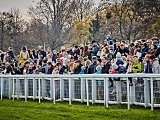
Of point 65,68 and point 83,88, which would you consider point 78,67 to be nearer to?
point 65,68

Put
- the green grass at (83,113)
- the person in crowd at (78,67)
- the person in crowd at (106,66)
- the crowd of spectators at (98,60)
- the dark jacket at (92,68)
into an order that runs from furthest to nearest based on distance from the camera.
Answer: the person in crowd at (78,67)
the dark jacket at (92,68)
the person in crowd at (106,66)
the crowd of spectators at (98,60)
the green grass at (83,113)

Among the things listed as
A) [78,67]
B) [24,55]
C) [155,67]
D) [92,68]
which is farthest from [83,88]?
[24,55]

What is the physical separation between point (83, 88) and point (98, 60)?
1.35 meters

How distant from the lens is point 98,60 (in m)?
17.4

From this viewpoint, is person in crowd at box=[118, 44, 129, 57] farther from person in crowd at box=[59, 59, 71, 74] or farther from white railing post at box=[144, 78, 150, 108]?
white railing post at box=[144, 78, 150, 108]

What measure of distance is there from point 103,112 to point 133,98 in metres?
1.68

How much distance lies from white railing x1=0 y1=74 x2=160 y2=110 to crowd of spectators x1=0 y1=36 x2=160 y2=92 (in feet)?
1.44

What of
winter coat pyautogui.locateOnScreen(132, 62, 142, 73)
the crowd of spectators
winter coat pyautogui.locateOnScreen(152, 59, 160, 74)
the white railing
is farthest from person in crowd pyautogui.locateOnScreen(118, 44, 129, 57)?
winter coat pyautogui.locateOnScreen(152, 59, 160, 74)

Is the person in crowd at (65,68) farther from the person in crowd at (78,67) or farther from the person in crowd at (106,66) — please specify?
the person in crowd at (106,66)

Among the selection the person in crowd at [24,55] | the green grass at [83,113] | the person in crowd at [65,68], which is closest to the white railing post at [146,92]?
the green grass at [83,113]

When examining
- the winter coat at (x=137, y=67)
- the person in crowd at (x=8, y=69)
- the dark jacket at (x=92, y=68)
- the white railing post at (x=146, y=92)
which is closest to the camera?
the white railing post at (x=146, y=92)

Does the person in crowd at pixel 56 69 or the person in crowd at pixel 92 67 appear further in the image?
the person in crowd at pixel 56 69

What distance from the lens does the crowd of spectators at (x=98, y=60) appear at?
53.3 feet

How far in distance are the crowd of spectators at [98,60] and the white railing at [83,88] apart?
439 millimetres
